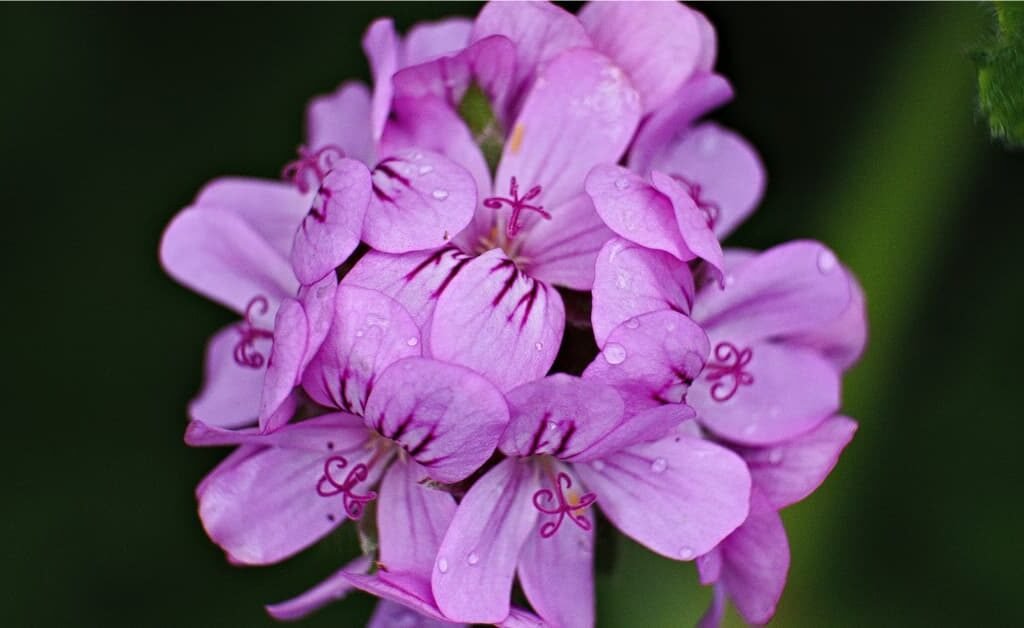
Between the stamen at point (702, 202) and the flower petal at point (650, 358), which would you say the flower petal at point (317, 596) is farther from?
the stamen at point (702, 202)

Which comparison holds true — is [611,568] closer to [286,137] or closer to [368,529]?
[368,529]

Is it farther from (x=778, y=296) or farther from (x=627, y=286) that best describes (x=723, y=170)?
(x=627, y=286)

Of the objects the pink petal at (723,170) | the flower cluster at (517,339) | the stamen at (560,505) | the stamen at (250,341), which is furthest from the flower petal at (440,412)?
the pink petal at (723,170)

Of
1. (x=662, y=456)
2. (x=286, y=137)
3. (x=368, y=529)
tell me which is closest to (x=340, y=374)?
(x=368, y=529)

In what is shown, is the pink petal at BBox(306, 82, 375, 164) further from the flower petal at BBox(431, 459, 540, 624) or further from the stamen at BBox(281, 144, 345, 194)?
the flower petal at BBox(431, 459, 540, 624)

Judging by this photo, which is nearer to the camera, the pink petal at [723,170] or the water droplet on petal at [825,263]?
the water droplet on petal at [825,263]

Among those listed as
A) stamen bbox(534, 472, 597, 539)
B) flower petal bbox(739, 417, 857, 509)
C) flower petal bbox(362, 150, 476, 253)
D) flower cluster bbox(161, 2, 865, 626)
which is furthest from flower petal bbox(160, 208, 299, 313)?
flower petal bbox(739, 417, 857, 509)
